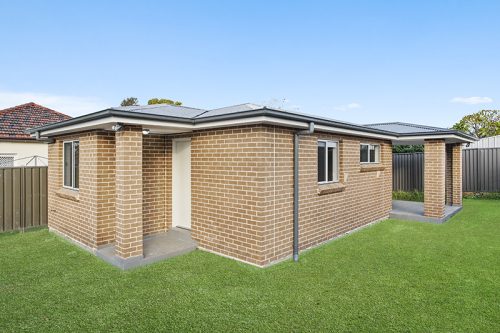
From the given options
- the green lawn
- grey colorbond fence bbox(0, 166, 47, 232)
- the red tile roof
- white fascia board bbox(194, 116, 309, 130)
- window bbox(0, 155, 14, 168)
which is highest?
the red tile roof

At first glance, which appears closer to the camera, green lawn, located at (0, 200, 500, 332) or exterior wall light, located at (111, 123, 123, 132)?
green lawn, located at (0, 200, 500, 332)

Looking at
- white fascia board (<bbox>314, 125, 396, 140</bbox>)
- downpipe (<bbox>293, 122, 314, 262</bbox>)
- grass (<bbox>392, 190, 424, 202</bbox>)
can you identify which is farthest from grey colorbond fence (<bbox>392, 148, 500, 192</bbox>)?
downpipe (<bbox>293, 122, 314, 262</bbox>)

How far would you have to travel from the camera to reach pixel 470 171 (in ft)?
50.2

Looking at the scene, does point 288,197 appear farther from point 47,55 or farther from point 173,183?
point 47,55

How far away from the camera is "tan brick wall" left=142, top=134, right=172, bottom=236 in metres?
7.07

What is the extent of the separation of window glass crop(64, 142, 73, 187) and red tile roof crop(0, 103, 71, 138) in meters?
6.80

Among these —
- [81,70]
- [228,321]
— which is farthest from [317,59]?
[228,321]

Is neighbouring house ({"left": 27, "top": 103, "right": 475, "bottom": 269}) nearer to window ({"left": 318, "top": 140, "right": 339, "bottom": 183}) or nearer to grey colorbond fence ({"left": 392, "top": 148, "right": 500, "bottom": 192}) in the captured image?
window ({"left": 318, "top": 140, "right": 339, "bottom": 183})

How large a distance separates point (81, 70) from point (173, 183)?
10636 mm

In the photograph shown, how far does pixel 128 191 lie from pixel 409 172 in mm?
14999

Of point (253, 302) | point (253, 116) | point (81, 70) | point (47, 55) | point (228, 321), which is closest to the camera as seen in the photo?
point (228, 321)

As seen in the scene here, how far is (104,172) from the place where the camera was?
20.6 ft

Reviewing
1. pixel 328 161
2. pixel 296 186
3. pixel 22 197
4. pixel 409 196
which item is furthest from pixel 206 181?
pixel 409 196

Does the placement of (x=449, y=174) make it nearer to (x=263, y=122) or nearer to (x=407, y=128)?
(x=407, y=128)
